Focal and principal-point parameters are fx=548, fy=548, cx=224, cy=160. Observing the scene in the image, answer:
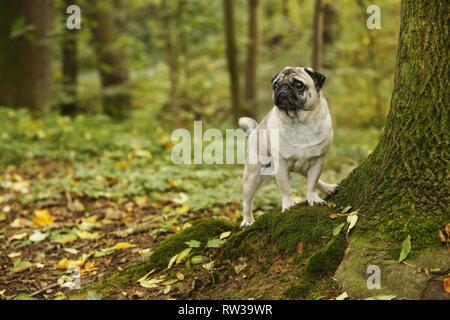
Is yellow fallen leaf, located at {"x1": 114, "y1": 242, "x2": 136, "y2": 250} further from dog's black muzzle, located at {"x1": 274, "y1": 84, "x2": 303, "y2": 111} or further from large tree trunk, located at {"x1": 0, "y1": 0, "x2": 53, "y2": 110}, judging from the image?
large tree trunk, located at {"x1": 0, "y1": 0, "x2": 53, "y2": 110}

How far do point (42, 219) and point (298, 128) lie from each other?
4.35 m

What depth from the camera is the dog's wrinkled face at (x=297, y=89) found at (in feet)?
15.6

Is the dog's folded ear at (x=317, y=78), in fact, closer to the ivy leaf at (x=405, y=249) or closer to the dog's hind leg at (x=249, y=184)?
the dog's hind leg at (x=249, y=184)

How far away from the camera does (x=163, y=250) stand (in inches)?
208

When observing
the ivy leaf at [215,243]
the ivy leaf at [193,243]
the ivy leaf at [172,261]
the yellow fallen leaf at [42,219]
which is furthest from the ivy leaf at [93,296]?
the yellow fallen leaf at [42,219]

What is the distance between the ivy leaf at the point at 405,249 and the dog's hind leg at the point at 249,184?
179 cm

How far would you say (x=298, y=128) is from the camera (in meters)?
4.94

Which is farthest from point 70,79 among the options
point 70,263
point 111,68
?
point 70,263

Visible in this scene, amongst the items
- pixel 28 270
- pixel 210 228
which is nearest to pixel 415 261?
pixel 210 228

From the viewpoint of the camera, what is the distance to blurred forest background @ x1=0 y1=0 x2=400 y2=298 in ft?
23.7

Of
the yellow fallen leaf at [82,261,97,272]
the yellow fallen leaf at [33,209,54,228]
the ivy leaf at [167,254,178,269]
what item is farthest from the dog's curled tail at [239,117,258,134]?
the yellow fallen leaf at [33,209,54,228]

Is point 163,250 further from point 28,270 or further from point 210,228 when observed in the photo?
point 28,270

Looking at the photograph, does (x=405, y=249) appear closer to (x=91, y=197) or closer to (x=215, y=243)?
(x=215, y=243)

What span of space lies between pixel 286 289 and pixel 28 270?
10.5 feet
